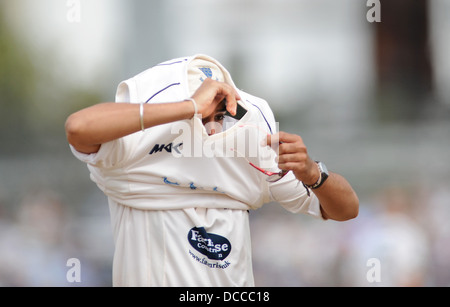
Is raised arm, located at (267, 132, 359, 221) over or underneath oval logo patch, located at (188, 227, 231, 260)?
over

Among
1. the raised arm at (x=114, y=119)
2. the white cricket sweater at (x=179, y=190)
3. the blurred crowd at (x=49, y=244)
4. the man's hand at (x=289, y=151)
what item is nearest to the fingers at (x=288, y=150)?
the man's hand at (x=289, y=151)

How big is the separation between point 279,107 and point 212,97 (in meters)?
5.77

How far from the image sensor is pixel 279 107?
7.55 m

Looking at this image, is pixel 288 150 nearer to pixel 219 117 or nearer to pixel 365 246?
pixel 219 117

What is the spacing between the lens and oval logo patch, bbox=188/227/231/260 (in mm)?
Answer: 2043

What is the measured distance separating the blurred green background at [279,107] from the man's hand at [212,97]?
166 inches

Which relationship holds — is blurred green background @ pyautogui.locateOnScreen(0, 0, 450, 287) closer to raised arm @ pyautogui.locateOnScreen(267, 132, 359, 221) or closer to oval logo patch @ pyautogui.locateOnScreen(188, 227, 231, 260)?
raised arm @ pyautogui.locateOnScreen(267, 132, 359, 221)

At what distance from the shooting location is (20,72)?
7297mm

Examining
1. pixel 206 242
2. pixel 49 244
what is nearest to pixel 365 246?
pixel 49 244

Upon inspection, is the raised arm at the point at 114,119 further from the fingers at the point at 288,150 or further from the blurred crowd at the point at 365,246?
the blurred crowd at the point at 365,246

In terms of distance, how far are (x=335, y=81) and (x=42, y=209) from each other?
3.92m

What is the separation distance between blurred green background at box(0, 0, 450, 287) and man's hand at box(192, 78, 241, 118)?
166 inches

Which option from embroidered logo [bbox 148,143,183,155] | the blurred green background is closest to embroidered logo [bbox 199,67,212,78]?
embroidered logo [bbox 148,143,183,155]

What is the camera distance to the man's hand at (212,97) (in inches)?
71.9
